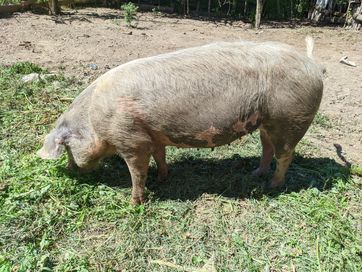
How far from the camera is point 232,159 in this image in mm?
4633

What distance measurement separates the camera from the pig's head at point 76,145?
3.63 meters

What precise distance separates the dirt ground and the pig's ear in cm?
281

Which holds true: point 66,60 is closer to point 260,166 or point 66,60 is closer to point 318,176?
point 260,166

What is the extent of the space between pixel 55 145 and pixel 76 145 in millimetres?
197

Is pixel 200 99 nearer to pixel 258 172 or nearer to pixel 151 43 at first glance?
pixel 258 172

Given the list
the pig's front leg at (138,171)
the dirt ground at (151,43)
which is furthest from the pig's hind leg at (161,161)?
the dirt ground at (151,43)

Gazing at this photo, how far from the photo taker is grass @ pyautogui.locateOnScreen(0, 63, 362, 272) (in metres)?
3.31

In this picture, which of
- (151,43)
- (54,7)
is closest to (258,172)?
(151,43)

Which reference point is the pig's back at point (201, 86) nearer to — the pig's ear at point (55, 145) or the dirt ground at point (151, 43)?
the pig's ear at point (55, 145)

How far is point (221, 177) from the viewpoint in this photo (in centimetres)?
430

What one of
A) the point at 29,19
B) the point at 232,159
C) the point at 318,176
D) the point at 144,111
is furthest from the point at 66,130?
the point at 29,19

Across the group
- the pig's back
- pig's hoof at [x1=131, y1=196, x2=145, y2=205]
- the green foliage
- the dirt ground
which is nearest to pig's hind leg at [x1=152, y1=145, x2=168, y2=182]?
pig's hoof at [x1=131, y1=196, x2=145, y2=205]

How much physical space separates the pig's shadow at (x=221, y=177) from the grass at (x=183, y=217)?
1 centimetres

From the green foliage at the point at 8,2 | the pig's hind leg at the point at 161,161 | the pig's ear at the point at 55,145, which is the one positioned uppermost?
the green foliage at the point at 8,2
